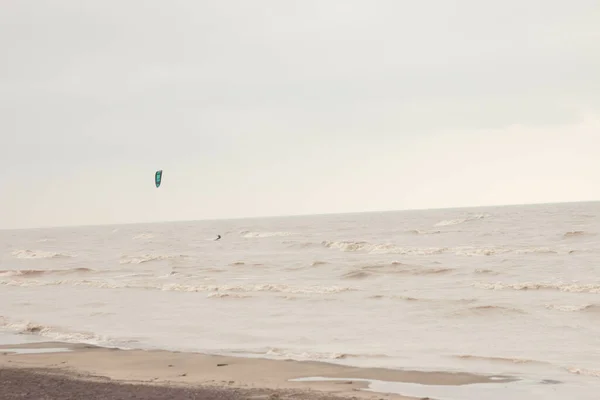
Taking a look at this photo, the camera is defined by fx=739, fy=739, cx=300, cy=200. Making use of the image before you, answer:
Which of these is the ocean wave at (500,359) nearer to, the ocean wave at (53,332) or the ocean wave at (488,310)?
the ocean wave at (488,310)

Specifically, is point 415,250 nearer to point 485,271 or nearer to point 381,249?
point 381,249

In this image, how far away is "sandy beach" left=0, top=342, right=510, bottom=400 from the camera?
10.5m

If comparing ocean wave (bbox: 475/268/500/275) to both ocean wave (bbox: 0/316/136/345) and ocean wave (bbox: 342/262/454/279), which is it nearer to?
ocean wave (bbox: 342/262/454/279)

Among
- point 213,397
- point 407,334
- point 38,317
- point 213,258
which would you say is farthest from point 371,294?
point 213,258

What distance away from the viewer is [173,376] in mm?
12492

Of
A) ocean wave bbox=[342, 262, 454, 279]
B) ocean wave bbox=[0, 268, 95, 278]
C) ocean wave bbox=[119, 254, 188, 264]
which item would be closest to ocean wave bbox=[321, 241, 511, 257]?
ocean wave bbox=[342, 262, 454, 279]

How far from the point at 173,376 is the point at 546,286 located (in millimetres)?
15998

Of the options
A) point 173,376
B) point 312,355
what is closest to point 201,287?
point 312,355

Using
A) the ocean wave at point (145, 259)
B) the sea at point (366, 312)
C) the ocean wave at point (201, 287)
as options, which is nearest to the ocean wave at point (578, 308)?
the sea at point (366, 312)

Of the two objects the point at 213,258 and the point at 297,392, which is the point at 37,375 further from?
the point at 213,258

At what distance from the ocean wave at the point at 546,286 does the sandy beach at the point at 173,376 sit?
1291cm

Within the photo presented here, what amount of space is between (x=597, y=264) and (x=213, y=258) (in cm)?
2383

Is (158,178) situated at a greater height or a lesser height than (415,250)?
greater

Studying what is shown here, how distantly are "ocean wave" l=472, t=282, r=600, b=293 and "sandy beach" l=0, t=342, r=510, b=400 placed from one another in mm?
12909
